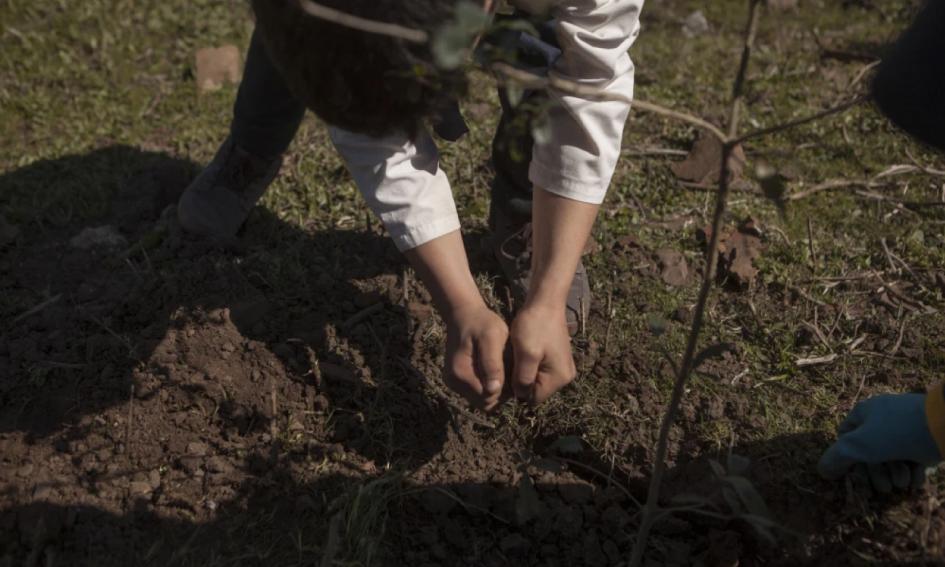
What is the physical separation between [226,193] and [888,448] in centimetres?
180

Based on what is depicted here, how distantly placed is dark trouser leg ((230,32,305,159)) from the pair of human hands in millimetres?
993

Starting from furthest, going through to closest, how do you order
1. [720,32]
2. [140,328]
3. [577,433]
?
[720,32], [140,328], [577,433]

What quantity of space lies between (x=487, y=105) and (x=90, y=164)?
1361mm

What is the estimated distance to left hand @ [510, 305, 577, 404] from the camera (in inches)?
67.8

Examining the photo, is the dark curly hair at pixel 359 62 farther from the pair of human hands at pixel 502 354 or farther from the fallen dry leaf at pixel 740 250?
the fallen dry leaf at pixel 740 250

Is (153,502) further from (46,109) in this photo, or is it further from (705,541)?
(46,109)

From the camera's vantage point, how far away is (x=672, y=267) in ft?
Result: 8.12

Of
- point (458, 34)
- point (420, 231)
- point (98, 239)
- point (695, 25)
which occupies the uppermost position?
point (458, 34)

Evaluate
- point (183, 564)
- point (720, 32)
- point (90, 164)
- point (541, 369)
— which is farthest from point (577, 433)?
point (720, 32)

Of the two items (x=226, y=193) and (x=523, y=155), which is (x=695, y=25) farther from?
(x=226, y=193)

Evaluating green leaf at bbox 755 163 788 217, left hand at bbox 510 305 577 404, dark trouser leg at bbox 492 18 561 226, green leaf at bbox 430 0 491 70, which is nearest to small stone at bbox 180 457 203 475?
left hand at bbox 510 305 577 404

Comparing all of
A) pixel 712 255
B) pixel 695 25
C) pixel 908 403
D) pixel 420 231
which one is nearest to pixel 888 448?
pixel 908 403

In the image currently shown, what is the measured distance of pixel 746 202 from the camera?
2.76 m

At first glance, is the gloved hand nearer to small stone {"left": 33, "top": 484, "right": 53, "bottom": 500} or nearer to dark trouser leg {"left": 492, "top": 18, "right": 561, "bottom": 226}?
dark trouser leg {"left": 492, "top": 18, "right": 561, "bottom": 226}
